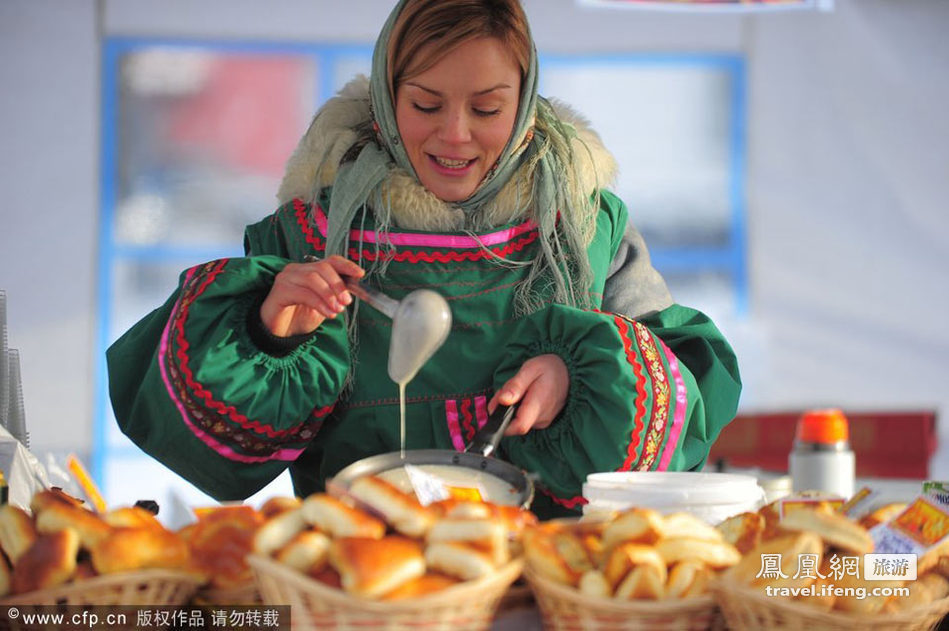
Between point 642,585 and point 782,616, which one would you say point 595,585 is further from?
point 782,616

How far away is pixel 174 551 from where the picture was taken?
0.97 m

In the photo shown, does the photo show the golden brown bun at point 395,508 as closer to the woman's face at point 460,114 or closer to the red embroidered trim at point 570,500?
the red embroidered trim at point 570,500

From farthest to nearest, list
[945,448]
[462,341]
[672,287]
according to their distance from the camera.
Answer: [672,287], [945,448], [462,341]

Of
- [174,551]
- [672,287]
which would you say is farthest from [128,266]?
[174,551]

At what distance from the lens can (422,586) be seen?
0.85 m

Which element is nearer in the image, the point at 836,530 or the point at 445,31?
the point at 836,530

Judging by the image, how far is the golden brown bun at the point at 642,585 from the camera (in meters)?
0.88

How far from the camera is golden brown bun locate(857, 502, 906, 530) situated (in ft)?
3.42

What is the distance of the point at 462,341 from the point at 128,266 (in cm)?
262

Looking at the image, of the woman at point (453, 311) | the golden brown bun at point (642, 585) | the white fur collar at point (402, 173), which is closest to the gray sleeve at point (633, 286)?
the woman at point (453, 311)

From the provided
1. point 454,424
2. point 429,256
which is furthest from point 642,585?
point 429,256

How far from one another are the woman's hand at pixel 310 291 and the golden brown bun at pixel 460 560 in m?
0.53

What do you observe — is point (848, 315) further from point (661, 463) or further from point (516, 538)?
point (516, 538)

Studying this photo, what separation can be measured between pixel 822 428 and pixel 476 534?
1662 millimetres
